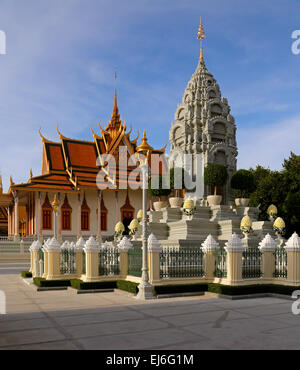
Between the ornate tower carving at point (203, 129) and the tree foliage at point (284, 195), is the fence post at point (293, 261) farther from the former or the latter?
the tree foliage at point (284, 195)

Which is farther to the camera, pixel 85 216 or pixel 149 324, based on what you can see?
pixel 85 216

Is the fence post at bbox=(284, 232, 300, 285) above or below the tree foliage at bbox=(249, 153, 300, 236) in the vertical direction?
below

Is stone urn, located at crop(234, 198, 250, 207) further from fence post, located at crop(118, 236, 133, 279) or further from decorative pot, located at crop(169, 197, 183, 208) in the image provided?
fence post, located at crop(118, 236, 133, 279)

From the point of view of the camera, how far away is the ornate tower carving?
32031 mm

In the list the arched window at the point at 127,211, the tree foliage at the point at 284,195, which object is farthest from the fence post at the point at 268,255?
the arched window at the point at 127,211

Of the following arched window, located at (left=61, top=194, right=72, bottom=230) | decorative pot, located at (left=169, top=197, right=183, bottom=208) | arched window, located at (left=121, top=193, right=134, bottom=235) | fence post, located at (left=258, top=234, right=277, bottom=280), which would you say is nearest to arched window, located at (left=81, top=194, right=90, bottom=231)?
arched window, located at (left=61, top=194, right=72, bottom=230)

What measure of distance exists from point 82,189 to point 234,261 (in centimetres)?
3348

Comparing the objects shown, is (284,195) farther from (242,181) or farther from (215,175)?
A: (215,175)

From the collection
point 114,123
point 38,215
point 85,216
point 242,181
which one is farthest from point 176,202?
point 114,123

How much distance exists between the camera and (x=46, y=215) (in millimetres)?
45531

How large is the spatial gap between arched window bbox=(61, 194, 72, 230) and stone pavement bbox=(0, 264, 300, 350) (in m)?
32.6

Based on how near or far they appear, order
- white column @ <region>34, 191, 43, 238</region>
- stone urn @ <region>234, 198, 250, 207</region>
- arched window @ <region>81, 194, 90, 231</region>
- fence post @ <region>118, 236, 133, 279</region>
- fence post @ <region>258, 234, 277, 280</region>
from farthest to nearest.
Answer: arched window @ <region>81, 194, 90, 231</region>, white column @ <region>34, 191, 43, 238</region>, stone urn @ <region>234, 198, 250, 207</region>, fence post @ <region>118, 236, 133, 279</region>, fence post @ <region>258, 234, 277, 280</region>
